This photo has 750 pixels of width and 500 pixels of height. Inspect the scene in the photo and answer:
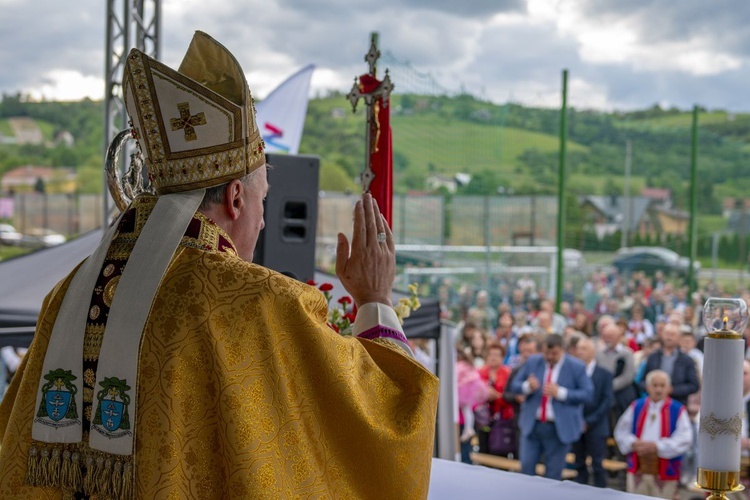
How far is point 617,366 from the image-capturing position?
714cm

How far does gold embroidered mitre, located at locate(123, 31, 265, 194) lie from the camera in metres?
1.64

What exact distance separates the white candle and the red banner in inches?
46.8

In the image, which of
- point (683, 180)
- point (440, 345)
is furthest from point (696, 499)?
point (683, 180)

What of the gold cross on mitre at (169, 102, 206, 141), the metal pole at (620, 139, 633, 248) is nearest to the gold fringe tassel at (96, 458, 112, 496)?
the gold cross on mitre at (169, 102, 206, 141)

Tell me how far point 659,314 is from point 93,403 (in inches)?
407

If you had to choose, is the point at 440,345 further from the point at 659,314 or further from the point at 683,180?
the point at 683,180

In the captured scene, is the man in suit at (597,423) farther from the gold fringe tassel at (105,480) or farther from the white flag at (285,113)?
the gold fringe tassel at (105,480)

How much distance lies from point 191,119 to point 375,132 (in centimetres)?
132

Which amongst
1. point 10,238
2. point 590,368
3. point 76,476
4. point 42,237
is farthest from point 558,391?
point 42,237

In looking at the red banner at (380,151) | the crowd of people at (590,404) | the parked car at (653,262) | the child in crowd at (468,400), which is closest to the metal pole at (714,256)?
the parked car at (653,262)

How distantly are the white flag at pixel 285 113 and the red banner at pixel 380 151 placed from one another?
4.43 metres

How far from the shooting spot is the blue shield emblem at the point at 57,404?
5.21 ft

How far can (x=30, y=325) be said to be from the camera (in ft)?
16.7

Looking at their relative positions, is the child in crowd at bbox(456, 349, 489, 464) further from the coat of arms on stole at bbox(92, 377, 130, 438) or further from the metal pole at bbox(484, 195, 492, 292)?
the coat of arms on stole at bbox(92, 377, 130, 438)
